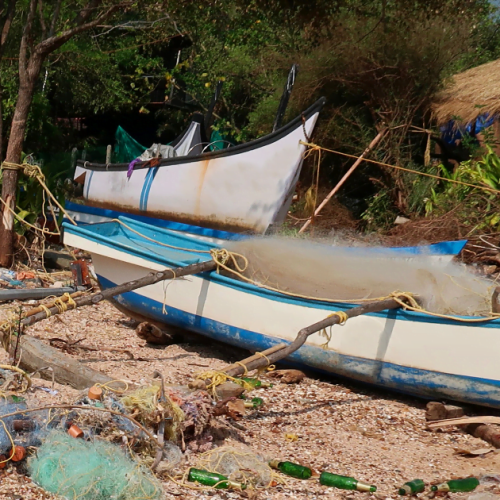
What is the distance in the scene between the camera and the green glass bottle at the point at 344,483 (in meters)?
3.85

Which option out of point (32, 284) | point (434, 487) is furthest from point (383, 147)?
point (434, 487)

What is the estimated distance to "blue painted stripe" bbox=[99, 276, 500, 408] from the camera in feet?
16.8

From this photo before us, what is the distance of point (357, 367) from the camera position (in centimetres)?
567

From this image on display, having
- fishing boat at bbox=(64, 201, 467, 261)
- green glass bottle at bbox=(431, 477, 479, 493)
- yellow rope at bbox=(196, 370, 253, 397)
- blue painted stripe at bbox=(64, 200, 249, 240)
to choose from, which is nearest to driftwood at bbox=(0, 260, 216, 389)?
yellow rope at bbox=(196, 370, 253, 397)

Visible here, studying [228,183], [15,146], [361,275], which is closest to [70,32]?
[15,146]

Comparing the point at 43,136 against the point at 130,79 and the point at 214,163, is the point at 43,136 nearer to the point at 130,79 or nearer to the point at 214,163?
the point at 130,79

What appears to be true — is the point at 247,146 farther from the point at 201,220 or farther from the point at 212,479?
the point at 212,479

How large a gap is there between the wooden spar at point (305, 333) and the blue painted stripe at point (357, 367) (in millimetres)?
503

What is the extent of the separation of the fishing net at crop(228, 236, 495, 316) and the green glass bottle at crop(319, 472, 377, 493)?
6.43 feet

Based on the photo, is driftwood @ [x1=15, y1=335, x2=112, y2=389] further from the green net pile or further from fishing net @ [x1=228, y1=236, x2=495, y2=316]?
fishing net @ [x1=228, y1=236, x2=495, y2=316]

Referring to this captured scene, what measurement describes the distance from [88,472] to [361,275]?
340cm

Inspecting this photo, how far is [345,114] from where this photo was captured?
12.9 metres

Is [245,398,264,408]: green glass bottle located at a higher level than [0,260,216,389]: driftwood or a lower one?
lower

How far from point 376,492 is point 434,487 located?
0.32 m
